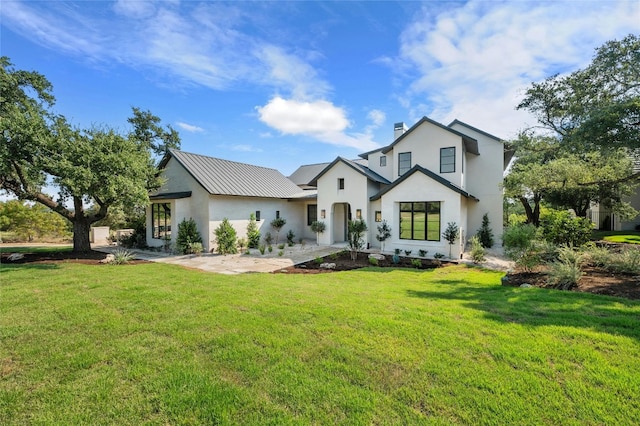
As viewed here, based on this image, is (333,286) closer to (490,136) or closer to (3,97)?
(490,136)

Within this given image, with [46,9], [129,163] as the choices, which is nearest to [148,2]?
[46,9]

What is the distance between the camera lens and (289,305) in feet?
19.6

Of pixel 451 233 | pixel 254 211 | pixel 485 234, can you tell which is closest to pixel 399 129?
pixel 485 234

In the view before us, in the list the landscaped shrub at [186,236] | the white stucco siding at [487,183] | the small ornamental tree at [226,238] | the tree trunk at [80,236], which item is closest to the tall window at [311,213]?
the small ornamental tree at [226,238]

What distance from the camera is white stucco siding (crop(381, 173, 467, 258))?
13959mm

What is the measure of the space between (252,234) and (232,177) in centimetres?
434

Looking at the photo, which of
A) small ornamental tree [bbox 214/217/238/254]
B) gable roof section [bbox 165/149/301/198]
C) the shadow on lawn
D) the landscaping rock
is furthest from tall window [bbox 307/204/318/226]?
the shadow on lawn

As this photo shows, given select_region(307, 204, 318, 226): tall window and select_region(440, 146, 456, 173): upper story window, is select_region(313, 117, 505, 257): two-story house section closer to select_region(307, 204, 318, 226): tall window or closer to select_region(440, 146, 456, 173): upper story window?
select_region(440, 146, 456, 173): upper story window

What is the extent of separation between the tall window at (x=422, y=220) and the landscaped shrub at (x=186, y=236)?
12.2 metres

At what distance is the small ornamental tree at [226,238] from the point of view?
1589cm

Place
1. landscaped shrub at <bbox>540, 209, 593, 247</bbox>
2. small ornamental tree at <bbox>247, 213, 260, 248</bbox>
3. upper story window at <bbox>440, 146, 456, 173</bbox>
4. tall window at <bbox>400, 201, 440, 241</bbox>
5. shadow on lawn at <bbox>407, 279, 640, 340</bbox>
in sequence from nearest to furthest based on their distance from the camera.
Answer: shadow on lawn at <bbox>407, 279, 640, 340</bbox>
landscaped shrub at <bbox>540, 209, 593, 247</bbox>
tall window at <bbox>400, 201, 440, 241</bbox>
upper story window at <bbox>440, 146, 456, 173</bbox>
small ornamental tree at <bbox>247, 213, 260, 248</bbox>

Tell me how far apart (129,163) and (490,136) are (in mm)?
21121

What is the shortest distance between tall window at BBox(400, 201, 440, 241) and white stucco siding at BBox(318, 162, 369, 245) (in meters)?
2.61

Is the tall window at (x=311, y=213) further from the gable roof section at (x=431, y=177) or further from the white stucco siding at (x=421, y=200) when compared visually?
the white stucco siding at (x=421, y=200)
